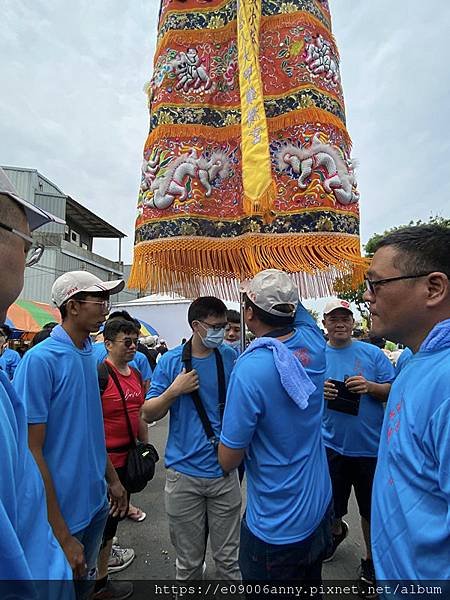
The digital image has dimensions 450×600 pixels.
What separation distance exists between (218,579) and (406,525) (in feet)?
5.47

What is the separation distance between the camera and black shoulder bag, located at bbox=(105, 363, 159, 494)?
2469mm

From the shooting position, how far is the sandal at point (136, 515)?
11.3ft

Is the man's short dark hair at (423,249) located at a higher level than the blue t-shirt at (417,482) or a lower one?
higher

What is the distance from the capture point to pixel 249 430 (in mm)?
1539

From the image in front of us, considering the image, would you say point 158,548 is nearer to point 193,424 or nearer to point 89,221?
point 193,424

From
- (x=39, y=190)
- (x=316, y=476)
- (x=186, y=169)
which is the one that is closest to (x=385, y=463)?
(x=316, y=476)

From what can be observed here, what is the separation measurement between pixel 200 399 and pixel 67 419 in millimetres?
700

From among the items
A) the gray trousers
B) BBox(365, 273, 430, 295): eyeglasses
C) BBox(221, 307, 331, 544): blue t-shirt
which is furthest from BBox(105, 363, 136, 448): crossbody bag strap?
BBox(365, 273, 430, 295): eyeglasses

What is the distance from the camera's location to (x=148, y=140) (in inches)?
73.5

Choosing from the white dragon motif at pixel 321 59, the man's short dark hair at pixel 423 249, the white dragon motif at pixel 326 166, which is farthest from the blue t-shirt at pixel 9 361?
the man's short dark hair at pixel 423 249

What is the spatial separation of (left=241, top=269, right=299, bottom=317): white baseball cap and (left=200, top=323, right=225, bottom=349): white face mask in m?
0.49

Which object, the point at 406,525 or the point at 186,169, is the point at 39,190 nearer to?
the point at 186,169

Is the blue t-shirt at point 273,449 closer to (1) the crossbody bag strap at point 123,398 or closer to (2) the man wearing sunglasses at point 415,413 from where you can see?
(2) the man wearing sunglasses at point 415,413

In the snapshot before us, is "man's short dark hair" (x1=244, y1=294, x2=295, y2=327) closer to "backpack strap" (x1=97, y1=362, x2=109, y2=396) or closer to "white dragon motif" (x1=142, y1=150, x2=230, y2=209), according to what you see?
"white dragon motif" (x1=142, y1=150, x2=230, y2=209)
